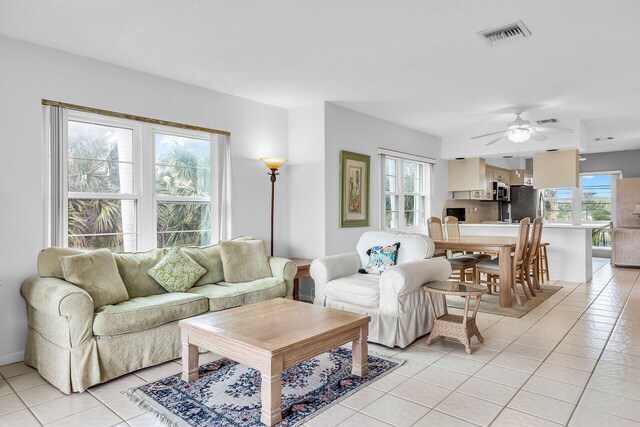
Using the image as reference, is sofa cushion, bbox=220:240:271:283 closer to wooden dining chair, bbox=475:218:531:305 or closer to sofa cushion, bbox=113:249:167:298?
sofa cushion, bbox=113:249:167:298

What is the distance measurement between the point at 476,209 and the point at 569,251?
2671 millimetres

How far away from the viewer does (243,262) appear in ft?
13.5

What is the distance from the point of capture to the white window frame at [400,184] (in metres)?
6.05

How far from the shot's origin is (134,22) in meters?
2.92

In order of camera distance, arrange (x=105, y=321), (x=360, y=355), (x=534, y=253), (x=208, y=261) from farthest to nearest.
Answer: (x=534, y=253) → (x=208, y=261) → (x=360, y=355) → (x=105, y=321)

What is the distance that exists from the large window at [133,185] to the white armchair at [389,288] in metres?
1.56

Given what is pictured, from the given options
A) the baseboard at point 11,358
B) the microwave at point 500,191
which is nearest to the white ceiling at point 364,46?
the baseboard at point 11,358

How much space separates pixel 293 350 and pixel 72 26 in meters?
2.76

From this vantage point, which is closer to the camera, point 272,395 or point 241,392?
point 272,395

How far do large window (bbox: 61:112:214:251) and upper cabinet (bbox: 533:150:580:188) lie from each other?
5.46 m

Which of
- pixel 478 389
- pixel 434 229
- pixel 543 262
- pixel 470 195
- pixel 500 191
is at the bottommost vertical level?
pixel 478 389

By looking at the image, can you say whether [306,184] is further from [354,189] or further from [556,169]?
[556,169]

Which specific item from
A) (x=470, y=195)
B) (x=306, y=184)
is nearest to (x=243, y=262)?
(x=306, y=184)

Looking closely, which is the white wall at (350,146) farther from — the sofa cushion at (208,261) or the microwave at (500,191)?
the microwave at (500,191)
